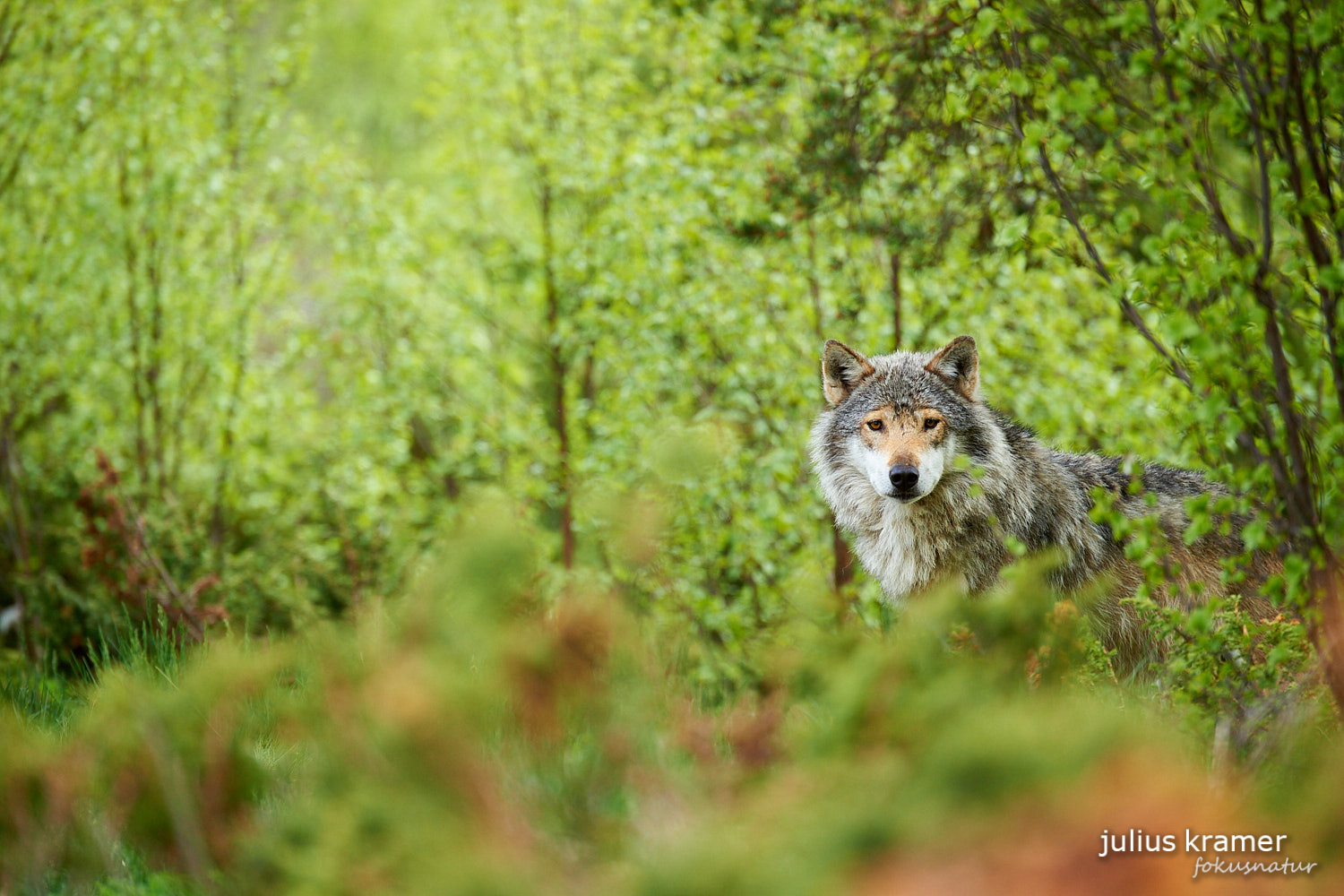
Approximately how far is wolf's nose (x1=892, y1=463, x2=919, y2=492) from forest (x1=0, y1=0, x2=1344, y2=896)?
0.65 meters

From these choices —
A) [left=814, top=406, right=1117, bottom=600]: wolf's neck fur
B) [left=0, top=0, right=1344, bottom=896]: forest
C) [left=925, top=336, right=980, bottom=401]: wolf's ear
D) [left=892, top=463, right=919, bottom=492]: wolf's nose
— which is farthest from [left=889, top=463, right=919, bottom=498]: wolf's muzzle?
[left=925, top=336, right=980, bottom=401]: wolf's ear

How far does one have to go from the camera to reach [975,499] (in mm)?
4824

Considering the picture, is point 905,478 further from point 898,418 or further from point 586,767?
point 586,767

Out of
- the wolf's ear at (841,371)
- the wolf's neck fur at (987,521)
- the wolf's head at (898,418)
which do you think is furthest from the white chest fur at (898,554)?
the wolf's ear at (841,371)

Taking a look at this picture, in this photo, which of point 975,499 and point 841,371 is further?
point 841,371

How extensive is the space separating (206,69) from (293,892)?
9.97 m

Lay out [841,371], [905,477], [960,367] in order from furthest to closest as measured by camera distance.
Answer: [841,371] < [960,367] < [905,477]

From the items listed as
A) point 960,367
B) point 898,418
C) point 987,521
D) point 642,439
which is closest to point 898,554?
point 987,521

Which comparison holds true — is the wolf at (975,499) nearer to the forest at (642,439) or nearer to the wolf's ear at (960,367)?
the wolf's ear at (960,367)

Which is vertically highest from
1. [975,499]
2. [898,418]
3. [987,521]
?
[898,418]

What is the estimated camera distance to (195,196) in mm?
8906

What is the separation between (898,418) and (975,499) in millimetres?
559

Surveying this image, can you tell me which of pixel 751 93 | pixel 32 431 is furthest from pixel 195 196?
pixel 751 93

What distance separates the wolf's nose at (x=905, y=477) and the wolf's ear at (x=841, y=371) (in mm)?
809
